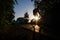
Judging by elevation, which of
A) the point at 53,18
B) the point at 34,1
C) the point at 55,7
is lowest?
the point at 53,18

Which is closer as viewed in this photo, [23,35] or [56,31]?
[23,35]

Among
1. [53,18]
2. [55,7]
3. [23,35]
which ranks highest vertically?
[55,7]

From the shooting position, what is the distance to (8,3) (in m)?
22.1

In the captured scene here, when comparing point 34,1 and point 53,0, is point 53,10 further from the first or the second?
point 34,1

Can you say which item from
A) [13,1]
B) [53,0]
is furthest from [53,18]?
[13,1]

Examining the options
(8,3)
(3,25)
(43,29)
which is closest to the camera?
(3,25)

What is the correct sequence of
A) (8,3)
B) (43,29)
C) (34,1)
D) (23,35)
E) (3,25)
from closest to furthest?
(23,35) < (3,25) < (8,3) < (43,29) < (34,1)

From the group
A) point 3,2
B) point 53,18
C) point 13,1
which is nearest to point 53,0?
point 53,18

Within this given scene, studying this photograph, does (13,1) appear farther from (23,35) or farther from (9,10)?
(23,35)

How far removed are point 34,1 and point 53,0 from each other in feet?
21.4

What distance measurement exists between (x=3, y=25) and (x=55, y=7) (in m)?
8.20

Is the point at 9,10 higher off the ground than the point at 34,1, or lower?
lower

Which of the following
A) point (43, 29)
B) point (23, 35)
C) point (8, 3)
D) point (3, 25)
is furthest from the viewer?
point (43, 29)

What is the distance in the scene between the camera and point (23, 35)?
18.7 m
